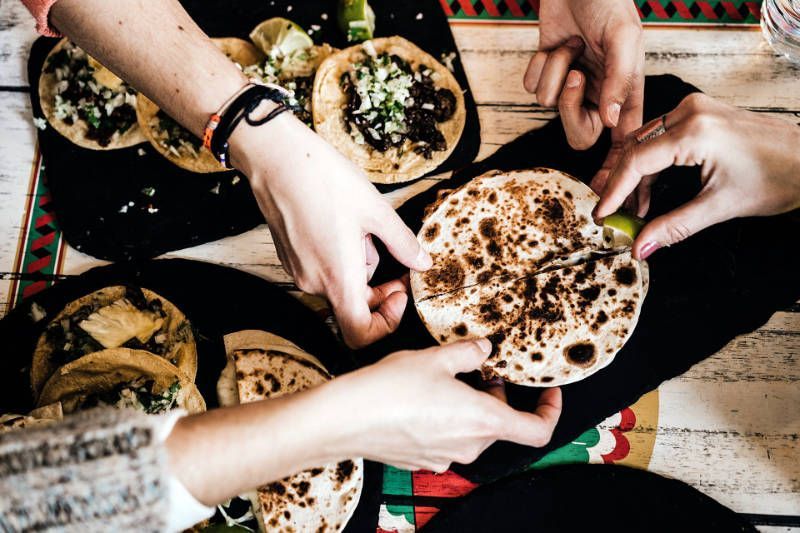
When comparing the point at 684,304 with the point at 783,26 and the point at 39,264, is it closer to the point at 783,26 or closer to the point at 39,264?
the point at 783,26

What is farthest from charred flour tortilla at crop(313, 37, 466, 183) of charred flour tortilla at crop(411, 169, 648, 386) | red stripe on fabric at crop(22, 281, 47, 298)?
red stripe on fabric at crop(22, 281, 47, 298)

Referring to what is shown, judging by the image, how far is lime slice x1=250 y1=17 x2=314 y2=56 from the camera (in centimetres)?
236

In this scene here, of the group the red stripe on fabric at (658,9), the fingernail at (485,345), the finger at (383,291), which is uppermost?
the red stripe on fabric at (658,9)

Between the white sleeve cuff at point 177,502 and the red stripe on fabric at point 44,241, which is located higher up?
the white sleeve cuff at point 177,502

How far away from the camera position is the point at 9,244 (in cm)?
241

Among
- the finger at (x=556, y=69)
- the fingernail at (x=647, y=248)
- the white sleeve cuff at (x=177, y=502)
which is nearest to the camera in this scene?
the white sleeve cuff at (x=177, y=502)

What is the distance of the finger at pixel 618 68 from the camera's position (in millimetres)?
1956

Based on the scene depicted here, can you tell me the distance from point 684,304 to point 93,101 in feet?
7.93

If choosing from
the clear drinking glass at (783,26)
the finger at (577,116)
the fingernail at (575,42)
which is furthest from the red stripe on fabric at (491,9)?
the clear drinking glass at (783,26)

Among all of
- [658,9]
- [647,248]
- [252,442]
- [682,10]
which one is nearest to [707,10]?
[682,10]

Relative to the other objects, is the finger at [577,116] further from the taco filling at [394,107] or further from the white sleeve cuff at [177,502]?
the white sleeve cuff at [177,502]

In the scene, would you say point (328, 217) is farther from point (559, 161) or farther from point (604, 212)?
point (559, 161)

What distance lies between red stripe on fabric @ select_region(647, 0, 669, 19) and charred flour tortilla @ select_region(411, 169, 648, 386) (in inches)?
38.2

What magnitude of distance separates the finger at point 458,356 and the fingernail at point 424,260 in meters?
0.33
